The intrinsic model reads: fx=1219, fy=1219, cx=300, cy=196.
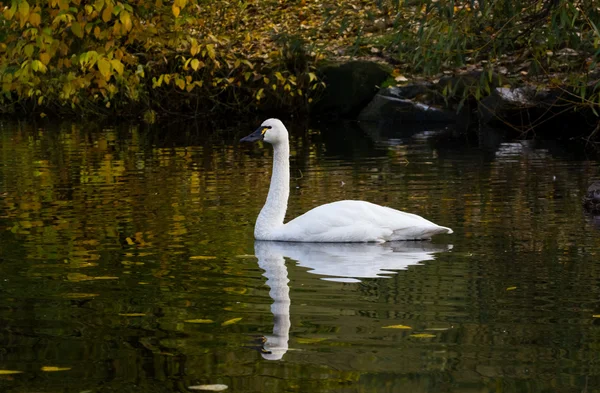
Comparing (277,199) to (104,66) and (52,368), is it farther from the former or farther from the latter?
(52,368)

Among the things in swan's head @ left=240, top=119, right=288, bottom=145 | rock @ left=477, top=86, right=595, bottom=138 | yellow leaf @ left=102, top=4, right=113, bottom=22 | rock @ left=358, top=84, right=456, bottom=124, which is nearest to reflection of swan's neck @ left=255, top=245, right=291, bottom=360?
swan's head @ left=240, top=119, right=288, bottom=145

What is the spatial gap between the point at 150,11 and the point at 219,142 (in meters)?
7.41

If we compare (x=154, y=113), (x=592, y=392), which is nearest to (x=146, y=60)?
(x=154, y=113)

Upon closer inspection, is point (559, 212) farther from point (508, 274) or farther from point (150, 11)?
point (150, 11)

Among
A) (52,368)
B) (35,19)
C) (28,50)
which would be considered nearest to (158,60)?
(28,50)

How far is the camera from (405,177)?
15.7 meters

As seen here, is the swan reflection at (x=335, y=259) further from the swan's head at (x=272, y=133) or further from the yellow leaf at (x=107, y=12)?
the yellow leaf at (x=107, y=12)

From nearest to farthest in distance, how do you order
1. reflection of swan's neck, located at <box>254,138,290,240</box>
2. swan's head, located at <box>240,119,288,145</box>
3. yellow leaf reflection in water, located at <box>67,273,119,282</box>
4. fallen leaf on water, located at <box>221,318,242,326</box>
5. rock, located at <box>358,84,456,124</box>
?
fallen leaf on water, located at <box>221,318,242,326</box> → yellow leaf reflection in water, located at <box>67,273,119,282</box> → reflection of swan's neck, located at <box>254,138,290,240</box> → swan's head, located at <box>240,119,288,145</box> → rock, located at <box>358,84,456,124</box>

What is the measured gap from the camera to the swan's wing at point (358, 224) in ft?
33.8

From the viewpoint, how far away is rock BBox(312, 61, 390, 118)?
28922 millimetres

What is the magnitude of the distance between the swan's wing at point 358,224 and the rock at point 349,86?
18.7m

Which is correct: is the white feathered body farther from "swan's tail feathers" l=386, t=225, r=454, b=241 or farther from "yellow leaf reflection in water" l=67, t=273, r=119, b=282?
"yellow leaf reflection in water" l=67, t=273, r=119, b=282

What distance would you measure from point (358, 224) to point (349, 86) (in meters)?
19.3

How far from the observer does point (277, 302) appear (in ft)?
25.8
